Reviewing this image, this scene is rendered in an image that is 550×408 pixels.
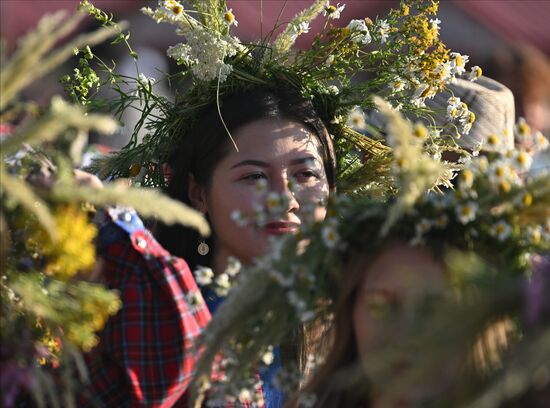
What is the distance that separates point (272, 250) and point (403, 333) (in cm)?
33

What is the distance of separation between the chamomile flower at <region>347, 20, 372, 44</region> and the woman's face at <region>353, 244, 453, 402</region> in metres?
1.13

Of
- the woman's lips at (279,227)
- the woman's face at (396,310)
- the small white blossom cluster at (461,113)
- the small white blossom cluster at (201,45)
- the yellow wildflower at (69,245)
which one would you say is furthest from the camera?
the small white blossom cluster at (461,113)

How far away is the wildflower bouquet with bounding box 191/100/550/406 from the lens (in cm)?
141

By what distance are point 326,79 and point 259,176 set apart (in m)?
0.43

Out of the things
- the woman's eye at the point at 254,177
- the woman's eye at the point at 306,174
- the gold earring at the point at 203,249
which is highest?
the woman's eye at the point at 306,174

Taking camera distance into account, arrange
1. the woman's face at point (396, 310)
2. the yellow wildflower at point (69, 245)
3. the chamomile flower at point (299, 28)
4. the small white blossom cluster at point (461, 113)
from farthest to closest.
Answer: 1. the small white blossom cluster at point (461, 113)
2. the chamomile flower at point (299, 28)
3. the yellow wildflower at point (69, 245)
4. the woman's face at point (396, 310)

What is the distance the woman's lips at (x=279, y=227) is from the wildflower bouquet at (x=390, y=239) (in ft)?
2.18

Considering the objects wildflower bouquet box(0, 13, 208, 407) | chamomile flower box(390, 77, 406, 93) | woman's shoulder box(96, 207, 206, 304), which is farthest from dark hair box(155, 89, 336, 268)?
wildflower bouquet box(0, 13, 208, 407)

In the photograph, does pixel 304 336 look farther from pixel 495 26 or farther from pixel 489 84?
pixel 495 26

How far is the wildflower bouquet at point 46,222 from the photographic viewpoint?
4.17ft

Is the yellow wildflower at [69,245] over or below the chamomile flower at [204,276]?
below

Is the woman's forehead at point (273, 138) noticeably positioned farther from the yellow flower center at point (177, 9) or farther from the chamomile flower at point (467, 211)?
the chamomile flower at point (467, 211)

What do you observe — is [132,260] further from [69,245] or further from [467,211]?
[467,211]

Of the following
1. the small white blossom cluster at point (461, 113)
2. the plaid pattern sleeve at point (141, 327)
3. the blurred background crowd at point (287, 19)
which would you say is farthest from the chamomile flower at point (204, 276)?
the blurred background crowd at point (287, 19)
